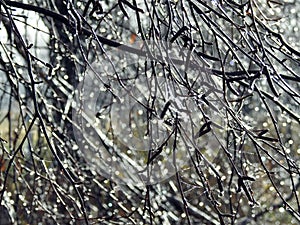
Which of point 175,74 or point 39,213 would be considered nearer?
point 175,74

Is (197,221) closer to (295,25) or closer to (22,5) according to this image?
(295,25)

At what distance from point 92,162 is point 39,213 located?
37 cm

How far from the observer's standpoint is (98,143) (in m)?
3.36

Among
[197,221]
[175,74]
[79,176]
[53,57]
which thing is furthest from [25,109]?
[197,221]

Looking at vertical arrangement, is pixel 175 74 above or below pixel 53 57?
below

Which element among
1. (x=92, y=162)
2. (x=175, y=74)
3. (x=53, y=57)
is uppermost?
(x=53, y=57)

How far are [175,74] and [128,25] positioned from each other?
2091 mm

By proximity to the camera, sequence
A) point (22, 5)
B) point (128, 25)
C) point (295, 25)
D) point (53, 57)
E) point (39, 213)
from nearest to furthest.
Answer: point (22, 5) < point (53, 57) < point (39, 213) < point (128, 25) < point (295, 25)

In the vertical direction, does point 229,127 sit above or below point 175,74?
below

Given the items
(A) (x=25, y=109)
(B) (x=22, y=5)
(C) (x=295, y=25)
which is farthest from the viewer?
(C) (x=295, y=25)

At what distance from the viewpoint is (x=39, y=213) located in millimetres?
3311

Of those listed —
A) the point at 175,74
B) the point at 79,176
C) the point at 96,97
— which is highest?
the point at 96,97

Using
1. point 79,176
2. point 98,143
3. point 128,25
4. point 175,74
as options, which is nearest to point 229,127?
point 175,74

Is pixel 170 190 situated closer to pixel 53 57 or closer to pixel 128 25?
pixel 128 25
